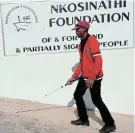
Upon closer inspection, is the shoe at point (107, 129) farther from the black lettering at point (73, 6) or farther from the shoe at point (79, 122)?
the black lettering at point (73, 6)

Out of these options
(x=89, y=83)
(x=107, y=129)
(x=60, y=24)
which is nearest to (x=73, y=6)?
(x=60, y=24)

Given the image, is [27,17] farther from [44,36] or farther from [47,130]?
[47,130]

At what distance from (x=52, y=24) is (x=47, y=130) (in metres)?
1.79

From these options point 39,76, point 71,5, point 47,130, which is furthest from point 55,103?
point 71,5

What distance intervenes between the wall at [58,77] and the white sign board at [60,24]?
0.15 metres

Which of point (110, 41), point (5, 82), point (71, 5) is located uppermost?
point (71, 5)

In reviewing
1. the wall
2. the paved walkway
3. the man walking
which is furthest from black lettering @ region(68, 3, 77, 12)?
the paved walkway

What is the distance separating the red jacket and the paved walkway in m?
0.88

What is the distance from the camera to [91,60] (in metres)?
6.20

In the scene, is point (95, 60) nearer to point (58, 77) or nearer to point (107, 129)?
point (107, 129)

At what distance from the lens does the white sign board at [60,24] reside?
23.4ft

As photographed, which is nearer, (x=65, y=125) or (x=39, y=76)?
(x=65, y=125)

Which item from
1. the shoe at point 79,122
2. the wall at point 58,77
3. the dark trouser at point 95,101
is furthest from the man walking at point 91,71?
the wall at point 58,77

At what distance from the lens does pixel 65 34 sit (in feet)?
23.8
